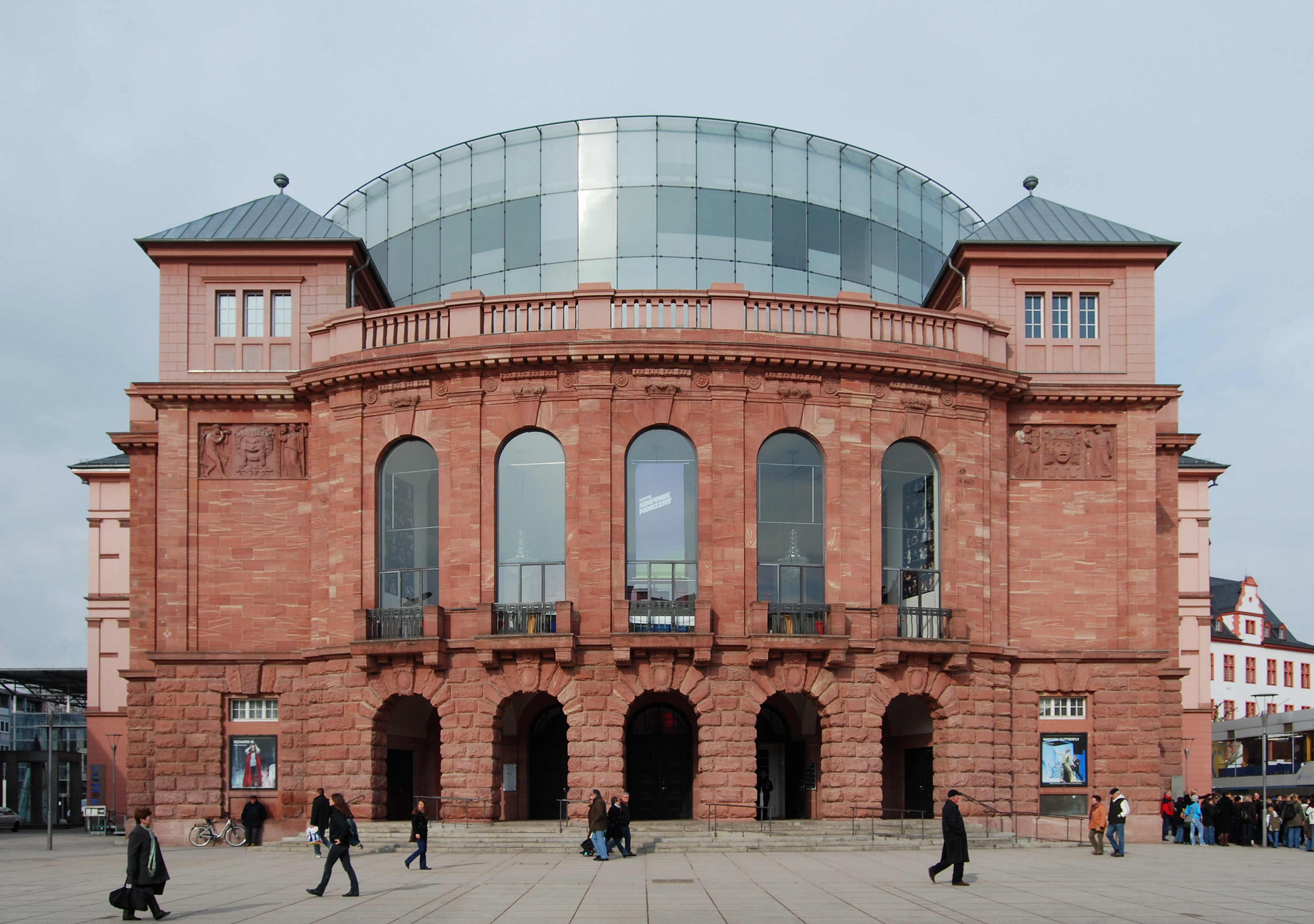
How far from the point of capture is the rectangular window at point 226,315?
40469 millimetres

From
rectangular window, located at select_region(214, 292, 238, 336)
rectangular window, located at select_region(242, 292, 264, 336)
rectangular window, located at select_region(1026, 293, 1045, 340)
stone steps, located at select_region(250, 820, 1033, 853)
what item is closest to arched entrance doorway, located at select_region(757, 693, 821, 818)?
stone steps, located at select_region(250, 820, 1033, 853)

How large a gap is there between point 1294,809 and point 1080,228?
60.4ft

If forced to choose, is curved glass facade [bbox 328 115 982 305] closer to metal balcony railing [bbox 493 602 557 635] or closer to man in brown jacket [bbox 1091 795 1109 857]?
metal balcony railing [bbox 493 602 557 635]

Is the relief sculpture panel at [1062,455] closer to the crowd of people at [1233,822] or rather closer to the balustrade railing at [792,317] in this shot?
the balustrade railing at [792,317]

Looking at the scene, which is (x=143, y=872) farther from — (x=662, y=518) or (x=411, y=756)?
(x=411, y=756)

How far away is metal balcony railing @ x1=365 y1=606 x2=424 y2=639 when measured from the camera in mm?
36219

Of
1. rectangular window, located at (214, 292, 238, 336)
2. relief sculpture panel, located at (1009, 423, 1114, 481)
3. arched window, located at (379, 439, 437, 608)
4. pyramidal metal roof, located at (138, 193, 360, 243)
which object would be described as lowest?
arched window, located at (379, 439, 437, 608)

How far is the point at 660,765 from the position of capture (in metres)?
39.4

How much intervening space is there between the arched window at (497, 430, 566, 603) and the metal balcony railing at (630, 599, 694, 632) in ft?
7.06

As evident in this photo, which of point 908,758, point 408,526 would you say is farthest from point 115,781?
point 908,758

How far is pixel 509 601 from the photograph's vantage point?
118 ft

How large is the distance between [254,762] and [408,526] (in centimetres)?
796

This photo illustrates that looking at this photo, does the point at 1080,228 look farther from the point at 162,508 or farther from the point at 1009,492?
the point at 162,508

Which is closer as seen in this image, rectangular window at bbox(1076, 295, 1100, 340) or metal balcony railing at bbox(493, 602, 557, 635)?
metal balcony railing at bbox(493, 602, 557, 635)
